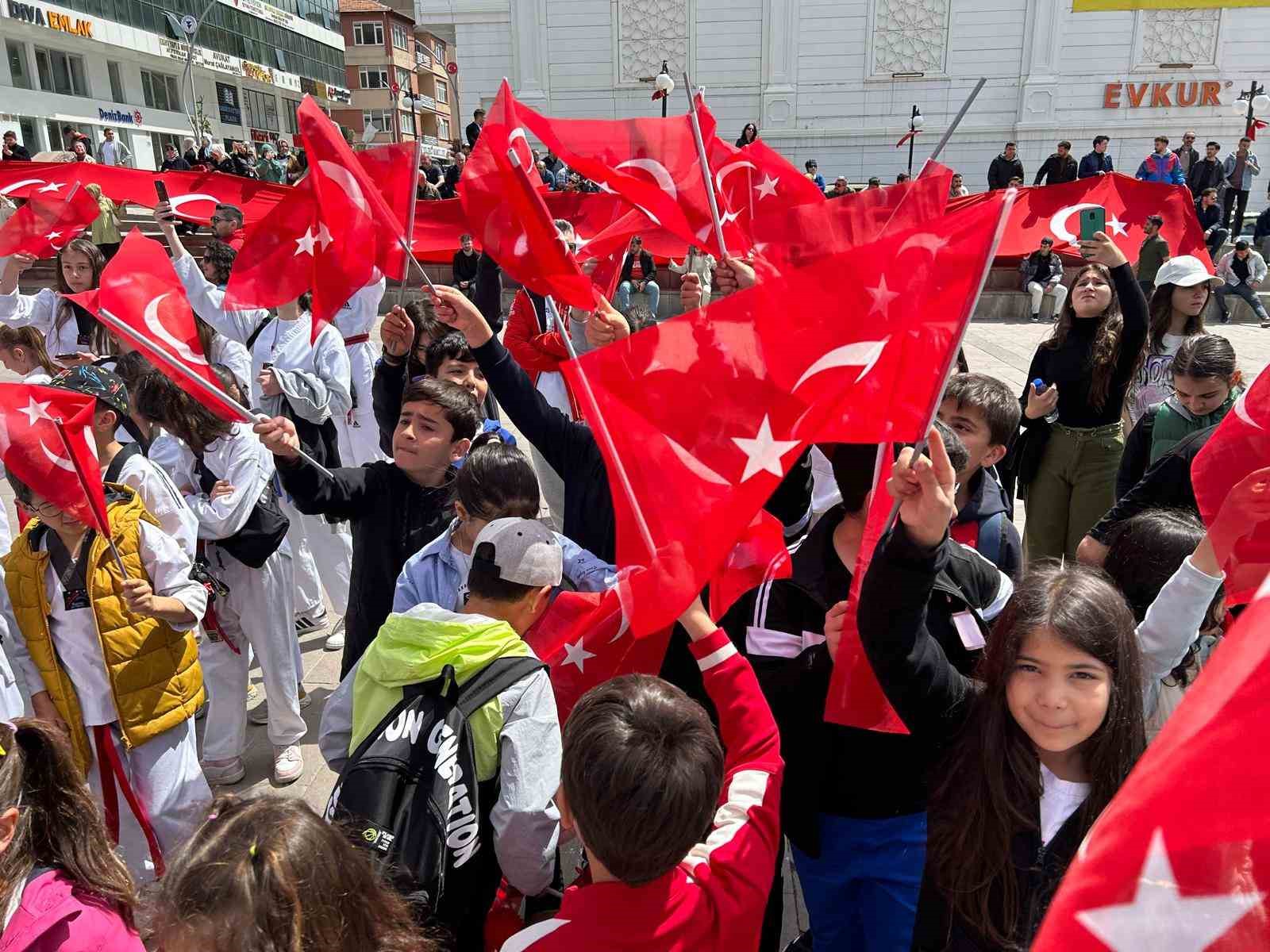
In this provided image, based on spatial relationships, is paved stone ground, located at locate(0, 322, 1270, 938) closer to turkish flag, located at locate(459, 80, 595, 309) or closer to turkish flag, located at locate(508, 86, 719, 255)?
turkish flag, located at locate(459, 80, 595, 309)

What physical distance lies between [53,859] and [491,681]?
0.86 meters

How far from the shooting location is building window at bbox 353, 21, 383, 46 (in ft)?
229

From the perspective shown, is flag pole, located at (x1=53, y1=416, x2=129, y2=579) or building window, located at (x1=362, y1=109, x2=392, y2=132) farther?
building window, located at (x1=362, y1=109, x2=392, y2=132)

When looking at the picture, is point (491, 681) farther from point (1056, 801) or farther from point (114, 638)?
point (114, 638)

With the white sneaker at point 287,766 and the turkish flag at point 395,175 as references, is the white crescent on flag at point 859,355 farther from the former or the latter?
the white sneaker at point 287,766

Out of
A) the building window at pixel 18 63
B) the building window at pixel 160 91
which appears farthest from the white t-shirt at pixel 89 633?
the building window at pixel 160 91

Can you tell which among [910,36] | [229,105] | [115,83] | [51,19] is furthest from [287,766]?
[229,105]

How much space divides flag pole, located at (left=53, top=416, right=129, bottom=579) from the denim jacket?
82cm

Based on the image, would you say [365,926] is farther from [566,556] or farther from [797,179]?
[797,179]

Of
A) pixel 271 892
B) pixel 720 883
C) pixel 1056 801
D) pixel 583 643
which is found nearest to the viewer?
pixel 271 892

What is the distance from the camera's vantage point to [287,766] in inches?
145

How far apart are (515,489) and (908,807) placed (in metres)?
1.17

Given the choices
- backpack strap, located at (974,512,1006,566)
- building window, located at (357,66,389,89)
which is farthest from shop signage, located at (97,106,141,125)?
backpack strap, located at (974,512,1006,566)

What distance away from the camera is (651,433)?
2002 millimetres
